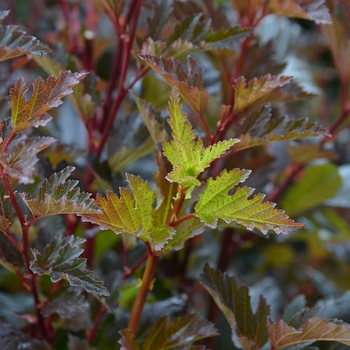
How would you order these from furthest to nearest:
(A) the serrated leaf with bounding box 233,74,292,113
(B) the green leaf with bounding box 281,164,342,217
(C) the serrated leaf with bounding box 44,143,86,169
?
(B) the green leaf with bounding box 281,164,342,217
(C) the serrated leaf with bounding box 44,143,86,169
(A) the serrated leaf with bounding box 233,74,292,113

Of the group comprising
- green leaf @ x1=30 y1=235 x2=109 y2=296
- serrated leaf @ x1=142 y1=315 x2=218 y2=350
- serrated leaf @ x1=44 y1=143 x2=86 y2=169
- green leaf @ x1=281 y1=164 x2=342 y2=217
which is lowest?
green leaf @ x1=281 y1=164 x2=342 y2=217

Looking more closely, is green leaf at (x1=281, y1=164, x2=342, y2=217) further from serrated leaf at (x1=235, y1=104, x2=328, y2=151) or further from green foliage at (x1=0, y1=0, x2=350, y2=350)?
serrated leaf at (x1=235, y1=104, x2=328, y2=151)

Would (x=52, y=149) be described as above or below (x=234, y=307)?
above

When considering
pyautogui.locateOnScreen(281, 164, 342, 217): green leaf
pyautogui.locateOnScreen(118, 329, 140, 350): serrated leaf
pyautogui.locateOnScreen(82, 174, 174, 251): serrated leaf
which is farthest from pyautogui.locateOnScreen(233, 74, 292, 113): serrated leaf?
pyautogui.locateOnScreen(281, 164, 342, 217): green leaf

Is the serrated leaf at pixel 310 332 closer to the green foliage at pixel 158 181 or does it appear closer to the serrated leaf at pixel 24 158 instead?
the green foliage at pixel 158 181

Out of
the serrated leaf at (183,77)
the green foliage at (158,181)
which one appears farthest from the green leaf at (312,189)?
the serrated leaf at (183,77)

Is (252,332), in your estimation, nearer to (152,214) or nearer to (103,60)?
(152,214)

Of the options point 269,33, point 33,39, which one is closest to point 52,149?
point 33,39
